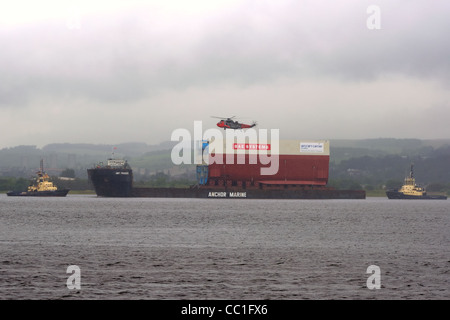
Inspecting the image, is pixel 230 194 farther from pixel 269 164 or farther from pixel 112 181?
pixel 112 181

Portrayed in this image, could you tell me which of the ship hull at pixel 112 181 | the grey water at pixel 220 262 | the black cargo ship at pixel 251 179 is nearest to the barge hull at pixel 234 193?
the black cargo ship at pixel 251 179

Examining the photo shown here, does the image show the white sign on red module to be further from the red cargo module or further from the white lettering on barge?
the white lettering on barge

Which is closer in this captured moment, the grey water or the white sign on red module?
the grey water

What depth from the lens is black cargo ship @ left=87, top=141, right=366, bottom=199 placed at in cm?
12306

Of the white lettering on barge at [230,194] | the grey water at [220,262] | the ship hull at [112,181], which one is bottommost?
the grey water at [220,262]

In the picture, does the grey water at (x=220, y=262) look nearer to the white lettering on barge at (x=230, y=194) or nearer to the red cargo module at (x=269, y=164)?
the red cargo module at (x=269, y=164)

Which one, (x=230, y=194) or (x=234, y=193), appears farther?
(x=230, y=194)

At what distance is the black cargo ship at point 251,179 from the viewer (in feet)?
404

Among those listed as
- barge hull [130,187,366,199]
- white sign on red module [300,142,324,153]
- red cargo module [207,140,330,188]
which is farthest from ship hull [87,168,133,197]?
white sign on red module [300,142,324,153]

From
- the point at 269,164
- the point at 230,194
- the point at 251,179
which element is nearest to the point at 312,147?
the point at 269,164

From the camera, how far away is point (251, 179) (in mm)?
124625

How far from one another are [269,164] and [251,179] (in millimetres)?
4586

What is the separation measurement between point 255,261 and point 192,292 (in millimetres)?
8682

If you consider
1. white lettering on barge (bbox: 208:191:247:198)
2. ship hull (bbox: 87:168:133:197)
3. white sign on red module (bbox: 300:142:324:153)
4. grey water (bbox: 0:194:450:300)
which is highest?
white sign on red module (bbox: 300:142:324:153)
